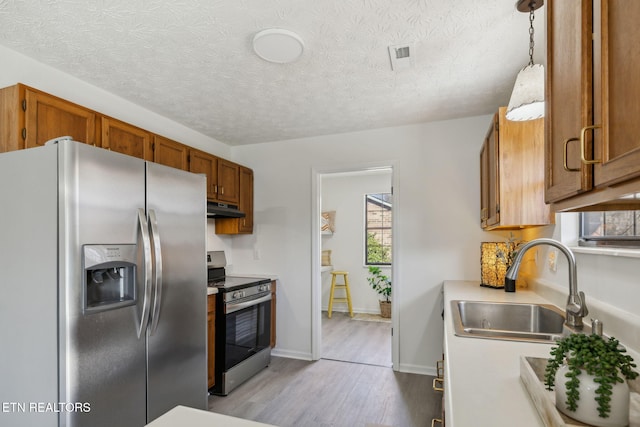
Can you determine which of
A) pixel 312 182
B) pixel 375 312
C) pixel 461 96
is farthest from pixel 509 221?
pixel 375 312

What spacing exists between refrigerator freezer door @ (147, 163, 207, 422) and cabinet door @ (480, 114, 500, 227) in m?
1.94

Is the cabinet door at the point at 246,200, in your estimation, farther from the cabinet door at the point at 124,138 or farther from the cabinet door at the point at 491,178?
the cabinet door at the point at 491,178

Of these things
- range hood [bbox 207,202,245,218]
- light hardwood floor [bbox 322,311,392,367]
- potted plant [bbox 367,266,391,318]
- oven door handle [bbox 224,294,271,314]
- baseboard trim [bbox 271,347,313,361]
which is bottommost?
light hardwood floor [bbox 322,311,392,367]

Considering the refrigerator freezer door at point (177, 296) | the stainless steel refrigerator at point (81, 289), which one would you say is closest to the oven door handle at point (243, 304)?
the refrigerator freezer door at point (177, 296)

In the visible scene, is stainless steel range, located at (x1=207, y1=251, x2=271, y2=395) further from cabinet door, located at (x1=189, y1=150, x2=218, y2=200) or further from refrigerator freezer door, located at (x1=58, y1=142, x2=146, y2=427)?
refrigerator freezer door, located at (x1=58, y1=142, x2=146, y2=427)

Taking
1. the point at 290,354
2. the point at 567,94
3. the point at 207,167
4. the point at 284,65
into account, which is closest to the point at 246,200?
the point at 207,167

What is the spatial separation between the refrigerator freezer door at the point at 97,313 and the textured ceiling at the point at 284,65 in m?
0.70

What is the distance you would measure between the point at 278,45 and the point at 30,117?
1.40 metres

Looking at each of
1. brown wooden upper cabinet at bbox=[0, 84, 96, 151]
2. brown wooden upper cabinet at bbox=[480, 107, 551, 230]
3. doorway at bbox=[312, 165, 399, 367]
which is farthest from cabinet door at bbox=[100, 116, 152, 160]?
doorway at bbox=[312, 165, 399, 367]

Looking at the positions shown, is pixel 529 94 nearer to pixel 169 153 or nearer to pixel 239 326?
pixel 169 153

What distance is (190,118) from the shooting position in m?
3.16

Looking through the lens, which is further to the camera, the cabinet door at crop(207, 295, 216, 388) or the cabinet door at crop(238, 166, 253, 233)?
the cabinet door at crop(238, 166, 253, 233)

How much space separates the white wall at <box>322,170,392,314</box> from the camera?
5.85m

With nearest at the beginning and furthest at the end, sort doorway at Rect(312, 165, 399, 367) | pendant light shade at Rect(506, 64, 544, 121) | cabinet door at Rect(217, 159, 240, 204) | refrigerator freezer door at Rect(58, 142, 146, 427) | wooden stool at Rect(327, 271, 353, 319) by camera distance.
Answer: pendant light shade at Rect(506, 64, 544, 121), refrigerator freezer door at Rect(58, 142, 146, 427), cabinet door at Rect(217, 159, 240, 204), doorway at Rect(312, 165, 399, 367), wooden stool at Rect(327, 271, 353, 319)
